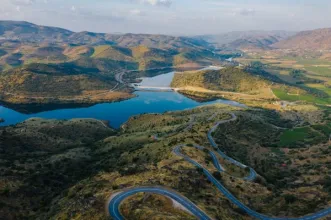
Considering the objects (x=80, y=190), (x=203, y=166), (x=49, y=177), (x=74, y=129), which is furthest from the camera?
(x=74, y=129)

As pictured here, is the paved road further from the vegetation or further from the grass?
the grass

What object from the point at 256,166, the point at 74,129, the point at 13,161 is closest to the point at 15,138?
the point at 13,161

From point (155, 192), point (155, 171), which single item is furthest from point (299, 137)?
point (155, 192)

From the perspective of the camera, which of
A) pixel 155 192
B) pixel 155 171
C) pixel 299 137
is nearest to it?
pixel 155 192

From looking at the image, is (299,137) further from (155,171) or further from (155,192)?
(155,192)

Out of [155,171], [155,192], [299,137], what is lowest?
[299,137]

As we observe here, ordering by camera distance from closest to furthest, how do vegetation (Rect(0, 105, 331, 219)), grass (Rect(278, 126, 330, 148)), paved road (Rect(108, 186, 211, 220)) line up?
paved road (Rect(108, 186, 211, 220)) → vegetation (Rect(0, 105, 331, 219)) → grass (Rect(278, 126, 330, 148))

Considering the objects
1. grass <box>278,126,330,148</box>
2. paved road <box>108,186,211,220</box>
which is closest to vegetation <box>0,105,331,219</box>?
grass <box>278,126,330,148</box>

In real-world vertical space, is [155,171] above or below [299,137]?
above

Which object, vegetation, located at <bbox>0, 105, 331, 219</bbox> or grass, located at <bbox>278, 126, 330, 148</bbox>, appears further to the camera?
grass, located at <bbox>278, 126, 330, 148</bbox>

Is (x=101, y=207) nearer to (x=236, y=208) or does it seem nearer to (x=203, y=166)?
(x=236, y=208)

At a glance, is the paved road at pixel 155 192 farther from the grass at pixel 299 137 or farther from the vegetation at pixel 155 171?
the grass at pixel 299 137
